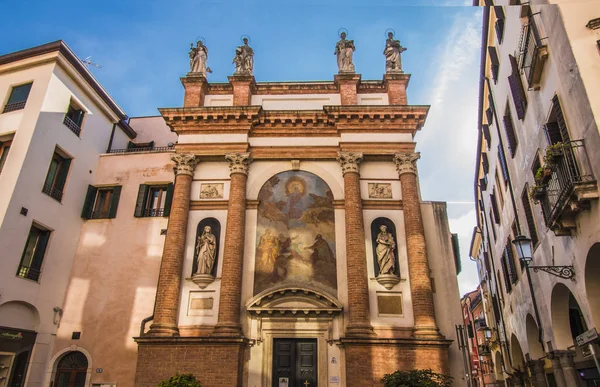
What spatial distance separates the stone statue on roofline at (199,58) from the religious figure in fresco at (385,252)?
11.8 meters

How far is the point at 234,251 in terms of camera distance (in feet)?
55.7

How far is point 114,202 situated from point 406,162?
44.9 ft

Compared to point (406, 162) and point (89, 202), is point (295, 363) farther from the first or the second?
point (89, 202)

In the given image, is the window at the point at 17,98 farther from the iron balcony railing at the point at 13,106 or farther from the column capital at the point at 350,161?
the column capital at the point at 350,161

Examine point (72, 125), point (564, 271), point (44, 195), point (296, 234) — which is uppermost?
point (72, 125)

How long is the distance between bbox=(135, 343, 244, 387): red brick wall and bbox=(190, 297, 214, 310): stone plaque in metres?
1.57

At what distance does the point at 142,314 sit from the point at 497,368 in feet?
110

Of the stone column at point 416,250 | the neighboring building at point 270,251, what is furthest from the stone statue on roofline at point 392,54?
the stone column at point 416,250

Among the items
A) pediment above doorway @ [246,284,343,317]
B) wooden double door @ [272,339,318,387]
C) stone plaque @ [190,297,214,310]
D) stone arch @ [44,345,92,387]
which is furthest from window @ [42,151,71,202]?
wooden double door @ [272,339,318,387]

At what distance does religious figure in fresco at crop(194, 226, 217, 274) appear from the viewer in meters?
17.0

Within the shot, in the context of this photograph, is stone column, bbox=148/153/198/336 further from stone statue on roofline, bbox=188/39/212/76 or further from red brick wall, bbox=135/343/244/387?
stone statue on roofline, bbox=188/39/212/76

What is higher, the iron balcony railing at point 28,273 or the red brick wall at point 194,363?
the iron balcony railing at point 28,273

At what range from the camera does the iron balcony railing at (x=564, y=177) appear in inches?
360

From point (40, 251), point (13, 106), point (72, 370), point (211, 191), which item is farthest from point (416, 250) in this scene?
point (13, 106)
